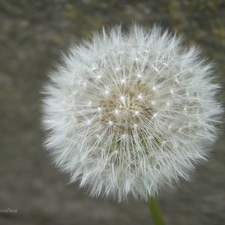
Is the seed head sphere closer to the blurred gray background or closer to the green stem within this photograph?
the green stem

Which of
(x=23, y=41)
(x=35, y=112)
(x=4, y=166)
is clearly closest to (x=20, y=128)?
(x=35, y=112)

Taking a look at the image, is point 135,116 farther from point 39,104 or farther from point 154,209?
point 39,104

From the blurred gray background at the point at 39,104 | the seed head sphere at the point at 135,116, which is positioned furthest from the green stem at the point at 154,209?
the blurred gray background at the point at 39,104

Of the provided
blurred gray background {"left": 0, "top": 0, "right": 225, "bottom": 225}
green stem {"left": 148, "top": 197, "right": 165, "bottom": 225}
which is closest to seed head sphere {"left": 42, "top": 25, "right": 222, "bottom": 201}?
green stem {"left": 148, "top": 197, "right": 165, "bottom": 225}

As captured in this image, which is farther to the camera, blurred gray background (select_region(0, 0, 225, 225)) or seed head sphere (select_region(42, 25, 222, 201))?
blurred gray background (select_region(0, 0, 225, 225))

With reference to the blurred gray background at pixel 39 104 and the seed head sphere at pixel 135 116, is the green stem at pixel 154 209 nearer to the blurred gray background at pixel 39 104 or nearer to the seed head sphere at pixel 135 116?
the seed head sphere at pixel 135 116

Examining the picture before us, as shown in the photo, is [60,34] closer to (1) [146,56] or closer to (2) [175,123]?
(1) [146,56]

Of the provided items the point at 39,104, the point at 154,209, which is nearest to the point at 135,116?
the point at 154,209
